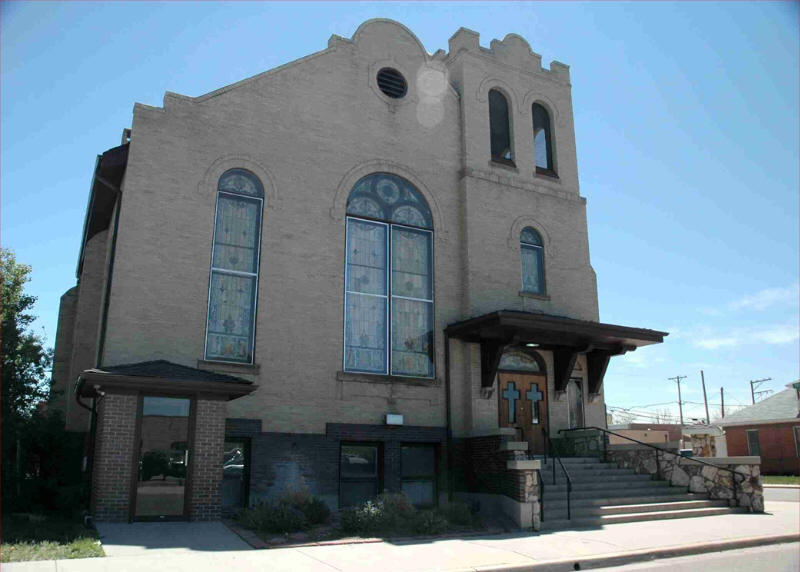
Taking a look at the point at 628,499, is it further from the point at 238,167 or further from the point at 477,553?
the point at 238,167

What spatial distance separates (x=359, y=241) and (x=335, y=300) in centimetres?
194

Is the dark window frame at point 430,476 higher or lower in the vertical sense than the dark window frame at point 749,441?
lower

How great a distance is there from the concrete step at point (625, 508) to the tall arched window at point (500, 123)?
10.8 meters

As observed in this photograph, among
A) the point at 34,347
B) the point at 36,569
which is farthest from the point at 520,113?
the point at 36,569

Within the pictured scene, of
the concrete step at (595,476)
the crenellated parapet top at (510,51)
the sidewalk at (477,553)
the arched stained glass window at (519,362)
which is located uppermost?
the crenellated parapet top at (510,51)

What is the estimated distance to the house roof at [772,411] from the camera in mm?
38062

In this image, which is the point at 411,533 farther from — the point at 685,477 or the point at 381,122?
the point at 381,122

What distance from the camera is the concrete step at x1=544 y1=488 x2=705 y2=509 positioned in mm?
15375

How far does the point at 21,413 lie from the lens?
18.0 metres

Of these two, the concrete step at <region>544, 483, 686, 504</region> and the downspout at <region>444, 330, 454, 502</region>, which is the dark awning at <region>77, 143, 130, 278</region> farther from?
the concrete step at <region>544, 483, 686, 504</region>

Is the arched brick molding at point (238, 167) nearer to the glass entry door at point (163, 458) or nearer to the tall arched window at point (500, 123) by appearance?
the glass entry door at point (163, 458)

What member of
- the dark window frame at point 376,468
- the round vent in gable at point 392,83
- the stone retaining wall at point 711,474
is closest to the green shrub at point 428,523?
the dark window frame at point 376,468

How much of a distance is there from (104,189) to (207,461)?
8529mm

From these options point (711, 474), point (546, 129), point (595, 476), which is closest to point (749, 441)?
point (711, 474)
